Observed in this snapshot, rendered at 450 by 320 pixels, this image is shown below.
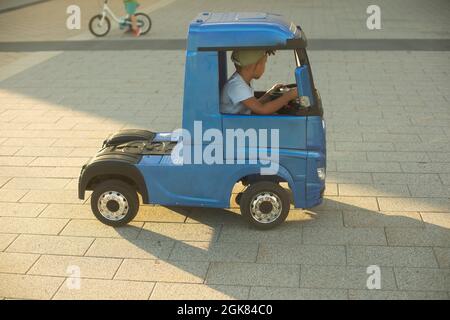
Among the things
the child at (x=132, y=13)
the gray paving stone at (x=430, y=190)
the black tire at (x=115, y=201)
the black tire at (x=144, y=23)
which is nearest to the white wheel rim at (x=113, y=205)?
the black tire at (x=115, y=201)

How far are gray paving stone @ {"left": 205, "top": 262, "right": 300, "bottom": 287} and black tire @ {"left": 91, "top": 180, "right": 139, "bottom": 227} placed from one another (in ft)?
3.36

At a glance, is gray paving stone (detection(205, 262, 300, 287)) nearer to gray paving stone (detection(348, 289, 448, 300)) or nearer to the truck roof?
gray paving stone (detection(348, 289, 448, 300))

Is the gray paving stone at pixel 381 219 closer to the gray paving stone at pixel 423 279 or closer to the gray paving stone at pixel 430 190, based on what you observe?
the gray paving stone at pixel 430 190

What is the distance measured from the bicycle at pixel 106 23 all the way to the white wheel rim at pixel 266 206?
10.4 meters

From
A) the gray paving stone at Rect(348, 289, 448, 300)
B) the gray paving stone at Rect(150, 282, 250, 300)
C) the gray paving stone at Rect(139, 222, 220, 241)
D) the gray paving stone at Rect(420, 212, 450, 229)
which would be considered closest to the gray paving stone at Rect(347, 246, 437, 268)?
the gray paving stone at Rect(348, 289, 448, 300)

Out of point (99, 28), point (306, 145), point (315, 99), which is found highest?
point (315, 99)

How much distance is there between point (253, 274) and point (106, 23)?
37.3 feet

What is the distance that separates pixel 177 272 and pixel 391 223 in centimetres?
210

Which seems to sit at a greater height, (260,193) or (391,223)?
(260,193)

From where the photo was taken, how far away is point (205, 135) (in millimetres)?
5496

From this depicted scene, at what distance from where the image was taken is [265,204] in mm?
5586

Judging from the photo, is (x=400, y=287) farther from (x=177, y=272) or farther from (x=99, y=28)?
(x=99, y=28)

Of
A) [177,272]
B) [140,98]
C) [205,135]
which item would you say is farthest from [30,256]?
[140,98]

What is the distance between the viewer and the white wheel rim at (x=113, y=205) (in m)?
5.70
